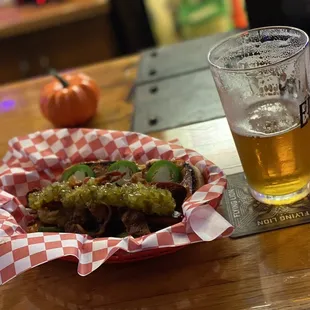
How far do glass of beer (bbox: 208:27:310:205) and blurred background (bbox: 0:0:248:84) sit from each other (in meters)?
1.69

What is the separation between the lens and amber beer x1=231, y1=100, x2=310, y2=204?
2.58ft

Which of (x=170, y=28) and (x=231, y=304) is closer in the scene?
(x=231, y=304)

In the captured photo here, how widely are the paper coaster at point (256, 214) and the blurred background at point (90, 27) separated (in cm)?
174

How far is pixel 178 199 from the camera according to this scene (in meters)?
0.83

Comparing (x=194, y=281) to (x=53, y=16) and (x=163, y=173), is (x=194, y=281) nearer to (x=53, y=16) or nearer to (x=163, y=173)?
(x=163, y=173)

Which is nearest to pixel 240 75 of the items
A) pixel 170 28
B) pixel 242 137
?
pixel 242 137

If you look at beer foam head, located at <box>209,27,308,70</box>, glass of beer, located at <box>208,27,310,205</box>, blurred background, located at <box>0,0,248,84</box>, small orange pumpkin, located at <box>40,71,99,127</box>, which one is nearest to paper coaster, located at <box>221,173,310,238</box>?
glass of beer, located at <box>208,27,310,205</box>

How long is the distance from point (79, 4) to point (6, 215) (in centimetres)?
177

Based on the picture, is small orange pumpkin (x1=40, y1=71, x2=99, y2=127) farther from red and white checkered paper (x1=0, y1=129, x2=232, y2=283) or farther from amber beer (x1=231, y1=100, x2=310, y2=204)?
amber beer (x1=231, y1=100, x2=310, y2=204)

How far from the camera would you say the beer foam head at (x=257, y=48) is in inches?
32.9

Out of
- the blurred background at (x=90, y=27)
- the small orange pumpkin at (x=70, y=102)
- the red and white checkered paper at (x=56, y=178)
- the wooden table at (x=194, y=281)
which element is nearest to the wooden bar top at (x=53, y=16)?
the blurred background at (x=90, y=27)

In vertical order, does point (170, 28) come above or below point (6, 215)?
below

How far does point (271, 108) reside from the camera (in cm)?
83

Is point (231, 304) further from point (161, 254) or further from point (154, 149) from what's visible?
point (154, 149)
